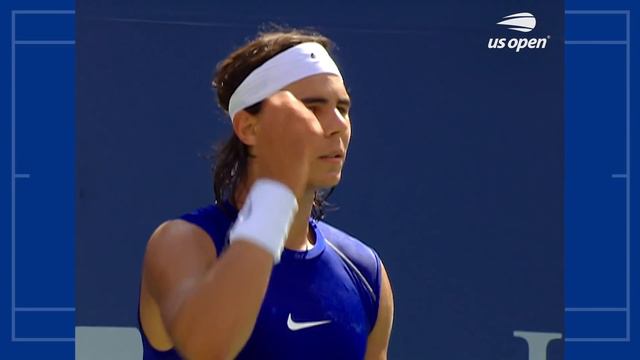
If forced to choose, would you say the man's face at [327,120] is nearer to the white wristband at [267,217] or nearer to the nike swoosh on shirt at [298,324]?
the white wristband at [267,217]

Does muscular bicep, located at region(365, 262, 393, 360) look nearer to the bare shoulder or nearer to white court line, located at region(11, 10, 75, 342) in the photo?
the bare shoulder

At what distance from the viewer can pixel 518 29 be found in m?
5.08

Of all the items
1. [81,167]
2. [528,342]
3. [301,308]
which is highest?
[81,167]

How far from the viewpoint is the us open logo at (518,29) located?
16.7 feet

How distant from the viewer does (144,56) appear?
4996mm

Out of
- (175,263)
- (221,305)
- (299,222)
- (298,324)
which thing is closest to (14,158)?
(299,222)

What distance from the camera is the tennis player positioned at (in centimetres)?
259

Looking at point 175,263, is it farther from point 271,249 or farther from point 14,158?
point 14,158

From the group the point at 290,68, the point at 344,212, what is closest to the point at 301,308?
the point at 290,68

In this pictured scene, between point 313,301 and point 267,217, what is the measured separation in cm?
51

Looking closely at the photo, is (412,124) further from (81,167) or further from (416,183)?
(81,167)

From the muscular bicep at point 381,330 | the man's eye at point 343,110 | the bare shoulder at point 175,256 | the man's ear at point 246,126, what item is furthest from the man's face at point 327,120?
the muscular bicep at point 381,330

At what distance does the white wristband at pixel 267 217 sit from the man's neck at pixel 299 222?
1.05 feet

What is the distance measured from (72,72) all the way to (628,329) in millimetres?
2222
